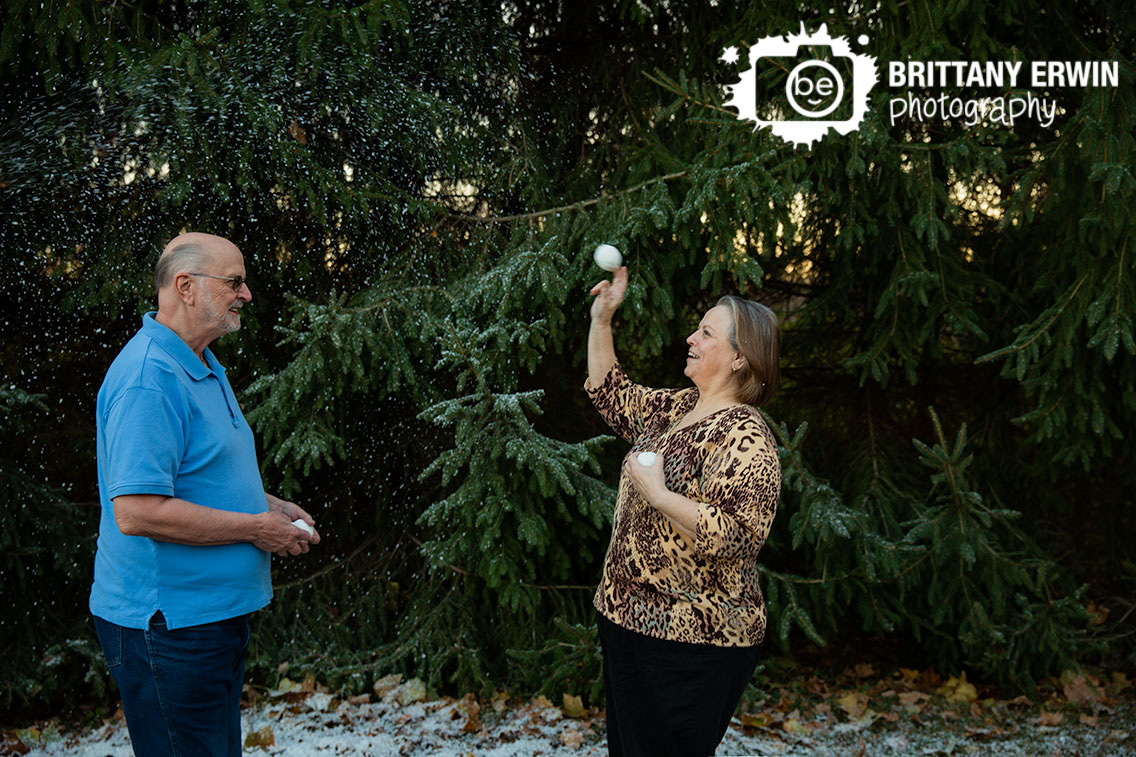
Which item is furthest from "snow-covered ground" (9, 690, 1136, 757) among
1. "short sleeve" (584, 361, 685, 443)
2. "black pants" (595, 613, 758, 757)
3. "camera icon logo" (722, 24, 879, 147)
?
"camera icon logo" (722, 24, 879, 147)

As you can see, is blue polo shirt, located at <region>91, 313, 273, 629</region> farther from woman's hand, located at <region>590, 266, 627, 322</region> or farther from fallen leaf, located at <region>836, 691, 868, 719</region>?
fallen leaf, located at <region>836, 691, 868, 719</region>

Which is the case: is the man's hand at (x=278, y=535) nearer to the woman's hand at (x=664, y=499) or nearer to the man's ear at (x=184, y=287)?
the man's ear at (x=184, y=287)

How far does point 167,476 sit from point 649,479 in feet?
3.78

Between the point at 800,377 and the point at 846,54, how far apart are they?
229cm

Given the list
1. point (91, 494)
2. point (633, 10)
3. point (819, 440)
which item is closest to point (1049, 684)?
point (819, 440)

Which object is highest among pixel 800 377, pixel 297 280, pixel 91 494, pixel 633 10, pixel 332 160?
pixel 633 10

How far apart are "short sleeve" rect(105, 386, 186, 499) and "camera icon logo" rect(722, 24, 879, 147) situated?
310 cm

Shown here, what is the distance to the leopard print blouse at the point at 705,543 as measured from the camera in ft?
7.67

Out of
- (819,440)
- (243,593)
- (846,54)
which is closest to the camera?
(243,593)

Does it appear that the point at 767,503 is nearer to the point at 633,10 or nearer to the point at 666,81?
the point at 666,81

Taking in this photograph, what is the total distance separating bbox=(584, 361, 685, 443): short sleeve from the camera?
2895 millimetres

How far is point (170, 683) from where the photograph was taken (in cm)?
219

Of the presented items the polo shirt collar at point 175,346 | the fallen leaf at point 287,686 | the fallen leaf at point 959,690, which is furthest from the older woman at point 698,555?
the fallen leaf at point 959,690

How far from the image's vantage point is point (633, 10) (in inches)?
191
